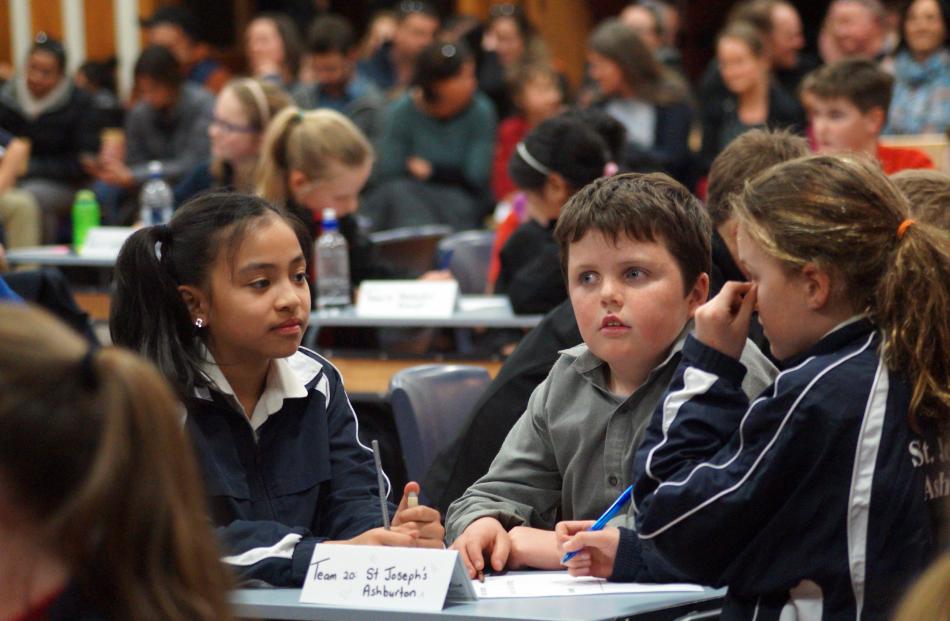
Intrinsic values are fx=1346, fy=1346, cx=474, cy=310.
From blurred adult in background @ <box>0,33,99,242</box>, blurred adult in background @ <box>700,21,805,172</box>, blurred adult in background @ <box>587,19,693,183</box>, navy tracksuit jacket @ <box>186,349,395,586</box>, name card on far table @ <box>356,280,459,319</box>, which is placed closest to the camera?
navy tracksuit jacket @ <box>186,349,395,586</box>

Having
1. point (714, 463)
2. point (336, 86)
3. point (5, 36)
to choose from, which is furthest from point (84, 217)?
point (5, 36)

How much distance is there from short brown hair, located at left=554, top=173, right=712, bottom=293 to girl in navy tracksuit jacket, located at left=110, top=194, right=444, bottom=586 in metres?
0.59

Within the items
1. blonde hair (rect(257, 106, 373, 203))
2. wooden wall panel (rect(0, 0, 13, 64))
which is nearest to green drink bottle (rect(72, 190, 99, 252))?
blonde hair (rect(257, 106, 373, 203))

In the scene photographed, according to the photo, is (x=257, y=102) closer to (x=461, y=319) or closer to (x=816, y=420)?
(x=461, y=319)

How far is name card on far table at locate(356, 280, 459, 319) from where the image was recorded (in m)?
4.82

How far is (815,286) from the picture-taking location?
84.8 inches

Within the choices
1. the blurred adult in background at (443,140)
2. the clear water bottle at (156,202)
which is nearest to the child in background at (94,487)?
the clear water bottle at (156,202)

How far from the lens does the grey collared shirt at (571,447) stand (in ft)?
8.29

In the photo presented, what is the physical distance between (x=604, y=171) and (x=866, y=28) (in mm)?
4162

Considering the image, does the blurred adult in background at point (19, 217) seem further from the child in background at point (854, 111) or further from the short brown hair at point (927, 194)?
the short brown hair at point (927, 194)

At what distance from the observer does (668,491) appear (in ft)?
6.95

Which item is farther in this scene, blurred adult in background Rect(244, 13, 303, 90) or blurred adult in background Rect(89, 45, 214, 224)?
blurred adult in background Rect(244, 13, 303, 90)

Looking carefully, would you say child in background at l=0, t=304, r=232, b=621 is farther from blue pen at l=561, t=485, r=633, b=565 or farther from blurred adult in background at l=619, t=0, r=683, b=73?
blurred adult in background at l=619, t=0, r=683, b=73

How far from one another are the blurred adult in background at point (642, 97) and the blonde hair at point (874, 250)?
5.41 meters
